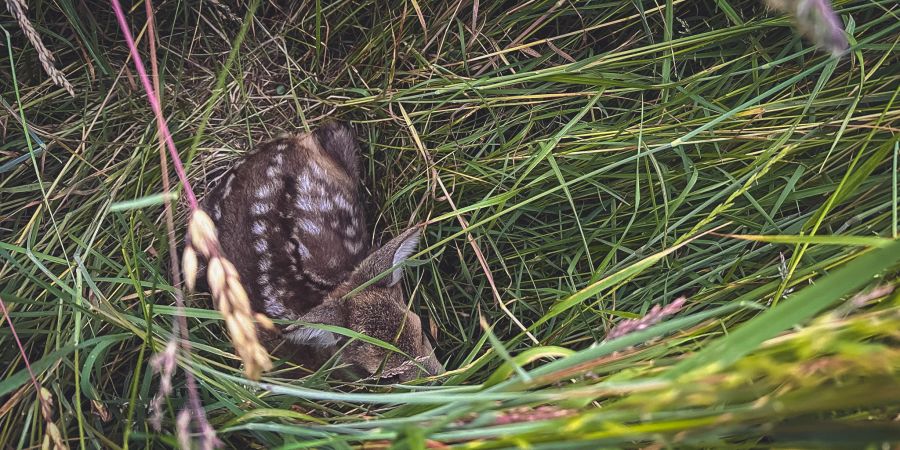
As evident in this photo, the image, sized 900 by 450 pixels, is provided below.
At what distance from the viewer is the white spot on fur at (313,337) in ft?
7.77

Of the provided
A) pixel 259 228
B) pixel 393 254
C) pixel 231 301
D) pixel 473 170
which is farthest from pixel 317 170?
pixel 231 301

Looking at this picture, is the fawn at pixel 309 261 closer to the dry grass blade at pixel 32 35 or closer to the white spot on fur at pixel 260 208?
the white spot on fur at pixel 260 208

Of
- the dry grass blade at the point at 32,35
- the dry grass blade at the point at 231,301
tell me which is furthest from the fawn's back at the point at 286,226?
the dry grass blade at the point at 231,301

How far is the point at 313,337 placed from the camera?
246cm

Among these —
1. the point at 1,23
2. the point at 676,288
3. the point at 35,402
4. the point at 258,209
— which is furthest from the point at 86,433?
the point at 676,288

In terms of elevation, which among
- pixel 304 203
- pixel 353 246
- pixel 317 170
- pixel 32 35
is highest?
pixel 32 35

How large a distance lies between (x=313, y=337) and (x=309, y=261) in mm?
347

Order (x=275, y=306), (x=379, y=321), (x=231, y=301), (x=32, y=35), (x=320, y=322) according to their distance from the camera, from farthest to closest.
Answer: (x=275, y=306) → (x=379, y=321) → (x=320, y=322) → (x=32, y=35) → (x=231, y=301)

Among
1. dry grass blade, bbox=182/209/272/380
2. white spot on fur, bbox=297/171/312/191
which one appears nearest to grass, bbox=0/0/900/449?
white spot on fur, bbox=297/171/312/191

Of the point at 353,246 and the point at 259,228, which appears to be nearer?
the point at 259,228

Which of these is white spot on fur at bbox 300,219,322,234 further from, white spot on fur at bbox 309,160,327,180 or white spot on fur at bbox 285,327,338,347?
white spot on fur at bbox 285,327,338,347

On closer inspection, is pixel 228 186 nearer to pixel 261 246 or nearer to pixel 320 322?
pixel 261 246

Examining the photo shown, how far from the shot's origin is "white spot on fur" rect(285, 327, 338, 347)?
2369mm

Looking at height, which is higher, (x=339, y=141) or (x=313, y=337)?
(x=339, y=141)
